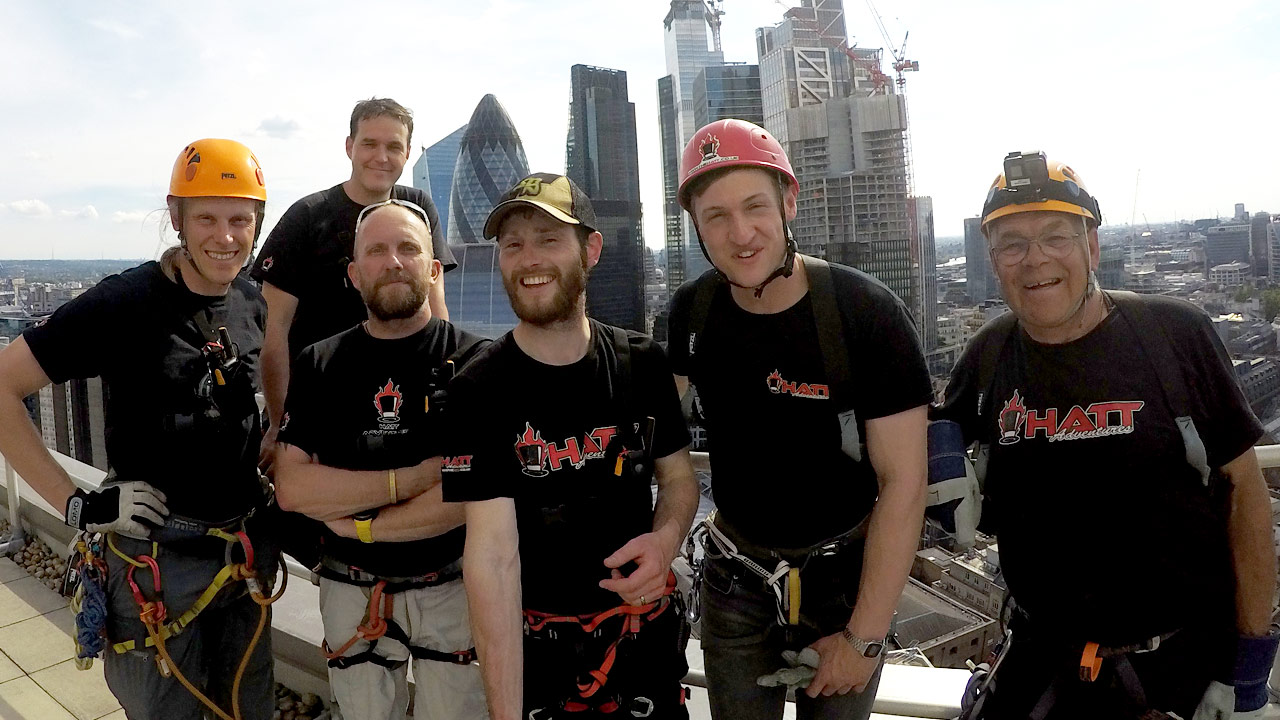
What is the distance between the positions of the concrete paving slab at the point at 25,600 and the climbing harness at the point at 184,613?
113 inches

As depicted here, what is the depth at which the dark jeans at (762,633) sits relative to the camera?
226cm

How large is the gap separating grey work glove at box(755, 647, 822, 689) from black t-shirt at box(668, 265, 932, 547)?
1.08ft

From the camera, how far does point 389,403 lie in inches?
100

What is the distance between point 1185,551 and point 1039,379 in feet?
1.90

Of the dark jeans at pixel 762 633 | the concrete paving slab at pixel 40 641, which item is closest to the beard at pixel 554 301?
the dark jeans at pixel 762 633

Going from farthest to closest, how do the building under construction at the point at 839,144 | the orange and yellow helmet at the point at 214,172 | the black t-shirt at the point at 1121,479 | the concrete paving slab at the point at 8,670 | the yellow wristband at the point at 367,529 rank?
the building under construction at the point at 839,144
the concrete paving slab at the point at 8,670
the orange and yellow helmet at the point at 214,172
the yellow wristband at the point at 367,529
the black t-shirt at the point at 1121,479

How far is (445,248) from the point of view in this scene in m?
3.54

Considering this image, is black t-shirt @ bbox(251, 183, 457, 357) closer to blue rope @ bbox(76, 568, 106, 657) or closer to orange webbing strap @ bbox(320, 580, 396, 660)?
blue rope @ bbox(76, 568, 106, 657)

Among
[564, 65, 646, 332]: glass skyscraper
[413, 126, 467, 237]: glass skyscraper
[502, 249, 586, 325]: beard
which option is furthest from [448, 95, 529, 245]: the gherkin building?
[502, 249, 586, 325]: beard

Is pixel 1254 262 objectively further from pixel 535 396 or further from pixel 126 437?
pixel 126 437

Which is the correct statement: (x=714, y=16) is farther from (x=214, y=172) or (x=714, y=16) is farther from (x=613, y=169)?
(x=214, y=172)

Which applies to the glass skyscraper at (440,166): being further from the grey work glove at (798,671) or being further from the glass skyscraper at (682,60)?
the grey work glove at (798,671)

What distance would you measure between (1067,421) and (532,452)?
1.49 meters

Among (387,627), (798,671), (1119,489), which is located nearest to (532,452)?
(387,627)
